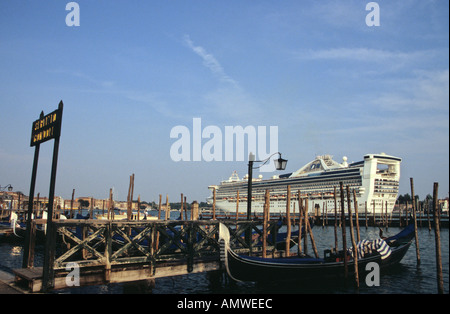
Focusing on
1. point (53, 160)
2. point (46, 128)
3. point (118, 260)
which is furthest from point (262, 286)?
point (46, 128)

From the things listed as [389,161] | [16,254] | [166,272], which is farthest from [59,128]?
[389,161]

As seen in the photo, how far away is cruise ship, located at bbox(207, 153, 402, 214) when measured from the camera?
6956 centimetres

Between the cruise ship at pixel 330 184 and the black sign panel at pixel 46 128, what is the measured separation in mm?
51531

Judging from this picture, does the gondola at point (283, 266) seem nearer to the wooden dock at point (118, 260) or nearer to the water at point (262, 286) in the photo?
the water at point (262, 286)

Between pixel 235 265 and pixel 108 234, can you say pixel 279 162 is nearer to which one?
pixel 235 265

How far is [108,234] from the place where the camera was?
398 inches

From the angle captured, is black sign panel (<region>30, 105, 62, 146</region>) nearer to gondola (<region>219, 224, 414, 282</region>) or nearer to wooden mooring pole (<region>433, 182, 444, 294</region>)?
gondola (<region>219, 224, 414, 282</region>)

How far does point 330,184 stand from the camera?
7656 cm

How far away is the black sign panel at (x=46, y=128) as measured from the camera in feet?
30.3

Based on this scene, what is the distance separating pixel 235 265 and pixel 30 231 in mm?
6318

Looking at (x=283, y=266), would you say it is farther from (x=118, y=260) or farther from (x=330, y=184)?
(x=330, y=184)

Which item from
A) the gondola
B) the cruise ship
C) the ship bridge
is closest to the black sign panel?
the gondola

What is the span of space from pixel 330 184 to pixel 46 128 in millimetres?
72658

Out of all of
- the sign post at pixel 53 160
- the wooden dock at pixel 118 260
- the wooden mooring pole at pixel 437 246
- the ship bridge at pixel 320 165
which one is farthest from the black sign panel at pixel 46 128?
the ship bridge at pixel 320 165
